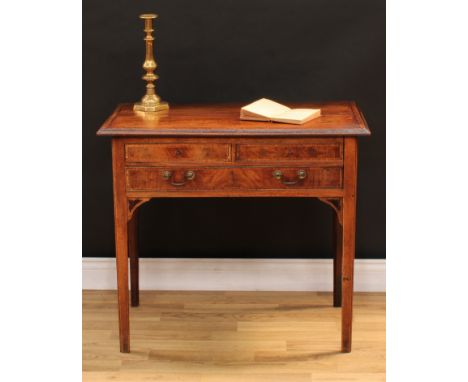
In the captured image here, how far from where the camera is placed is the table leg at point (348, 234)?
8.30 feet

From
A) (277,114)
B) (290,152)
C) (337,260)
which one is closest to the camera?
(290,152)

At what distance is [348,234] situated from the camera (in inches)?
104

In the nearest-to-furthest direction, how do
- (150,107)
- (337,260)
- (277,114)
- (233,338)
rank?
(277,114) → (150,107) → (233,338) → (337,260)

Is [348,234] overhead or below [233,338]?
overhead

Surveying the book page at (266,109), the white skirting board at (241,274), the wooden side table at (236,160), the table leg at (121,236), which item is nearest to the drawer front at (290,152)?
the wooden side table at (236,160)

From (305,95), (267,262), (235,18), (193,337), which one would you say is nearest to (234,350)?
(193,337)

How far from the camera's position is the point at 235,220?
3297 mm

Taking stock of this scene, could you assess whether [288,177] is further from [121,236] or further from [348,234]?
[121,236]

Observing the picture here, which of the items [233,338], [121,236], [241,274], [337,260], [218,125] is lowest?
[233,338]

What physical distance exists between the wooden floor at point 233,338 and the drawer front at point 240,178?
632 millimetres

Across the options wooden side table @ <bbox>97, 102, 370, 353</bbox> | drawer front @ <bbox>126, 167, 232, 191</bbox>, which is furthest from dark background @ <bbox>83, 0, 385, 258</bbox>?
drawer front @ <bbox>126, 167, 232, 191</bbox>

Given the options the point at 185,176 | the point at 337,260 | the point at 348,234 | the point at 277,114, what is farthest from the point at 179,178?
the point at 337,260

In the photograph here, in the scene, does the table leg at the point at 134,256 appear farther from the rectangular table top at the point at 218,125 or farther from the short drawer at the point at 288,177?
the short drawer at the point at 288,177

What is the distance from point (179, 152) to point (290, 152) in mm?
360
